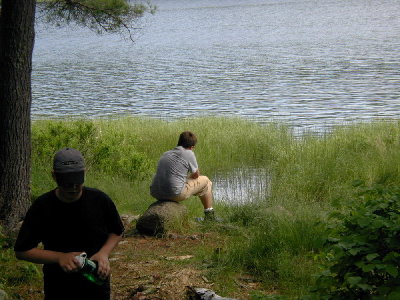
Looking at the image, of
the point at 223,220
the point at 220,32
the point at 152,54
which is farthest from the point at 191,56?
the point at 223,220

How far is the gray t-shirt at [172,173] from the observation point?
8.12 metres

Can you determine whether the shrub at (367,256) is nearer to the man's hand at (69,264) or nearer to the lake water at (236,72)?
the man's hand at (69,264)

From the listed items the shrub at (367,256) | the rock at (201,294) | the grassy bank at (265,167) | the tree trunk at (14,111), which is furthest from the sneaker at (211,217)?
the shrub at (367,256)

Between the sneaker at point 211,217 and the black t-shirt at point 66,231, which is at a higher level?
the black t-shirt at point 66,231

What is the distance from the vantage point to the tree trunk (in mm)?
7145

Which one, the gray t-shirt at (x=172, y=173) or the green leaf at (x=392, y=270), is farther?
the gray t-shirt at (x=172, y=173)

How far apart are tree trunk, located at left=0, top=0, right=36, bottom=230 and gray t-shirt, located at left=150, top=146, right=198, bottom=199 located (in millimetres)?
1580

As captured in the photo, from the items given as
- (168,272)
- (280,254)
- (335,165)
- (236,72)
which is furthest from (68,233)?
(236,72)

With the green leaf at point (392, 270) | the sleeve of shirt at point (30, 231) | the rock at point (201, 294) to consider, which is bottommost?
the rock at point (201, 294)

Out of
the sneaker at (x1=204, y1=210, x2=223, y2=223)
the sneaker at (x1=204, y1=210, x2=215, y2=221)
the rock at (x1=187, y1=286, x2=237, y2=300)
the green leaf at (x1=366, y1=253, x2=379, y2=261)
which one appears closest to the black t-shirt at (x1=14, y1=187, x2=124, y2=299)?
the green leaf at (x1=366, y1=253, x2=379, y2=261)

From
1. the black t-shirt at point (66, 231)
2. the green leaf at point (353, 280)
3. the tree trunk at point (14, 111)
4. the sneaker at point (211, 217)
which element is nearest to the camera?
the green leaf at point (353, 280)

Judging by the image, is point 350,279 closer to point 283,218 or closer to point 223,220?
point 283,218

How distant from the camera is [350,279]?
3223 millimetres

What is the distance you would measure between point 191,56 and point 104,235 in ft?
122
